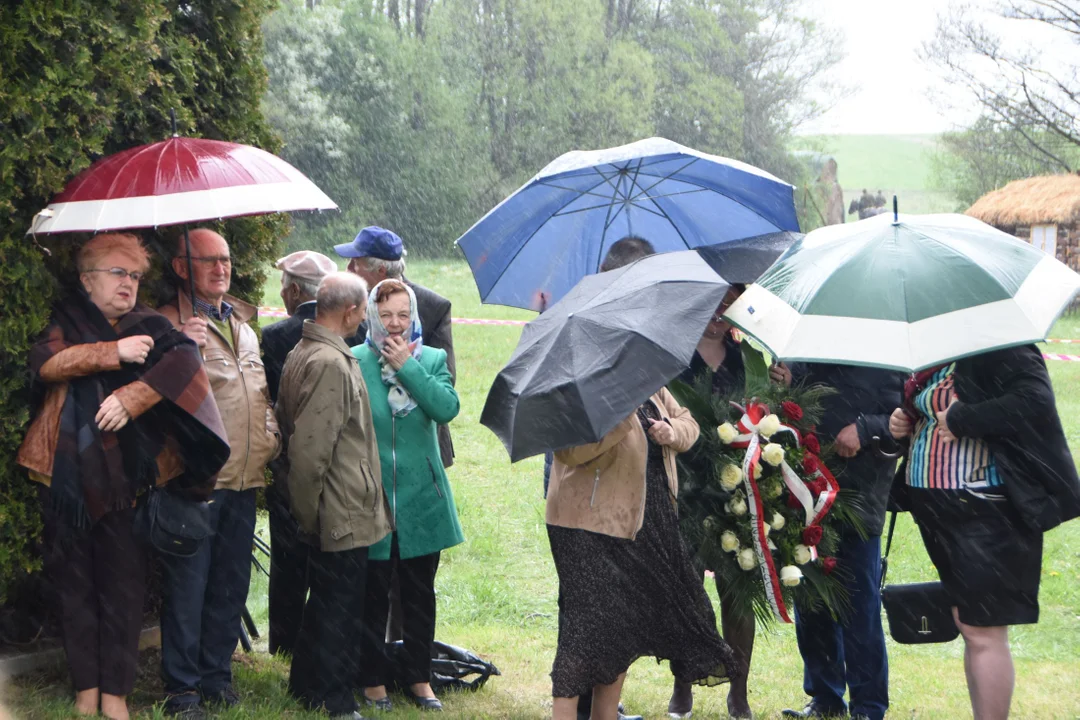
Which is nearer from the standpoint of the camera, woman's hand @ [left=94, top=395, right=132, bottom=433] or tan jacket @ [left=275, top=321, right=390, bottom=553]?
woman's hand @ [left=94, top=395, right=132, bottom=433]

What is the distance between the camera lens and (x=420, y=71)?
45.3 meters

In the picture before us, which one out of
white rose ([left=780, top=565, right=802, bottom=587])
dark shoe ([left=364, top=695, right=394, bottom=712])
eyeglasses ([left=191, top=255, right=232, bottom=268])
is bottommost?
dark shoe ([left=364, top=695, right=394, bottom=712])

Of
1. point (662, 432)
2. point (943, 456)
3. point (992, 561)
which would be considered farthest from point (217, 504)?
point (992, 561)

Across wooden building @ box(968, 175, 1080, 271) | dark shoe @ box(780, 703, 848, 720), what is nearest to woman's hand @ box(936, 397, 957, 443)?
dark shoe @ box(780, 703, 848, 720)

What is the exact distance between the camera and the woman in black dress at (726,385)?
4.95 m

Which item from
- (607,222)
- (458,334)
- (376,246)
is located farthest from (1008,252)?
(458,334)

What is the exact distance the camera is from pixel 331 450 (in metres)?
4.57

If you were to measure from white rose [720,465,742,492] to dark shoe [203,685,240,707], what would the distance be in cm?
225

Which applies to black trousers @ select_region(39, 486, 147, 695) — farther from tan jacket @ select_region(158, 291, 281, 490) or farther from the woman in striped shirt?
the woman in striped shirt

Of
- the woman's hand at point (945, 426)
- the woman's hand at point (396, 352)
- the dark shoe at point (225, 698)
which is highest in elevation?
the woman's hand at point (396, 352)

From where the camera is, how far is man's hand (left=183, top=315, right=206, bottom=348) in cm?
444

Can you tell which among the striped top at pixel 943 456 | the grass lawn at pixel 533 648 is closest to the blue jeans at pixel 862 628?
the grass lawn at pixel 533 648

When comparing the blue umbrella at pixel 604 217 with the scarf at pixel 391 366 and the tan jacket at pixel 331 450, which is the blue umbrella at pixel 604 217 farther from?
the tan jacket at pixel 331 450

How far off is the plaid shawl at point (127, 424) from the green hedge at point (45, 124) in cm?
13
